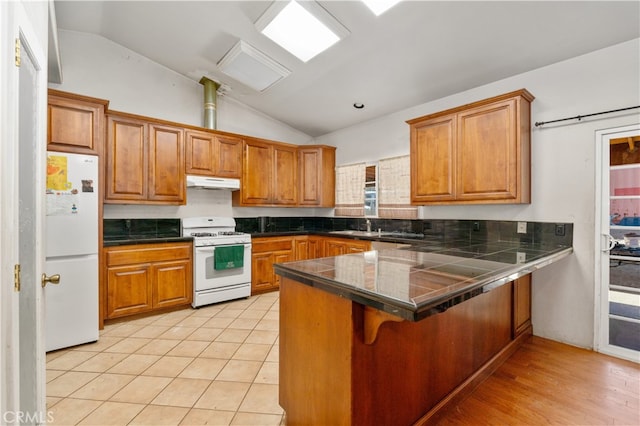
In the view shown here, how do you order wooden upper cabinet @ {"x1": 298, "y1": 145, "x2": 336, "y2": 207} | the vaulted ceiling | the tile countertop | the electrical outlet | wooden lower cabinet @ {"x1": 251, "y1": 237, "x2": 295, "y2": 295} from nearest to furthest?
1. the tile countertop
2. the vaulted ceiling
3. the electrical outlet
4. wooden lower cabinet @ {"x1": 251, "y1": 237, "x2": 295, "y2": 295}
5. wooden upper cabinet @ {"x1": 298, "y1": 145, "x2": 336, "y2": 207}

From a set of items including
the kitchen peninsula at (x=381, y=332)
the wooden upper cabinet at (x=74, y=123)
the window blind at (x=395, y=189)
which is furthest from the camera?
the window blind at (x=395, y=189)

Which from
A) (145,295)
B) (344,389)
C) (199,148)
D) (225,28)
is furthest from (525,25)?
(145,295)

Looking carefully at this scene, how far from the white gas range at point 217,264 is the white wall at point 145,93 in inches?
13.1

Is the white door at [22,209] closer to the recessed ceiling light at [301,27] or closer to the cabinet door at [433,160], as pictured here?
the recessed ceiling light at [301,27]

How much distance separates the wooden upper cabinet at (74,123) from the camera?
257cm

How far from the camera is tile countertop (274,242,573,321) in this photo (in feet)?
3.32

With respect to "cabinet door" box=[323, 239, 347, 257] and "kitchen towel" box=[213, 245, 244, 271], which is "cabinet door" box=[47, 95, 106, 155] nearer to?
"kitchen towel" box=[213, 245, 244, 271]

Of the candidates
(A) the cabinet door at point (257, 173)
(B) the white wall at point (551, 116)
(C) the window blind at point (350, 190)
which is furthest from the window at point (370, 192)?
(A) the cabinet door at point (257, 173)

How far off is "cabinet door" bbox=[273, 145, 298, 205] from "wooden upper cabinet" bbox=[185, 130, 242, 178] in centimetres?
61

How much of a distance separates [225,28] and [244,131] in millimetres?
1798

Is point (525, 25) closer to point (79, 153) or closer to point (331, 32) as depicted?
point (331, 32)

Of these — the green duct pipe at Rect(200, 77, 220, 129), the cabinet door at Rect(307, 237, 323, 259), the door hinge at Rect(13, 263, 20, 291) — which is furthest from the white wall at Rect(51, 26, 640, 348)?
the door hinge at Rect(13, 263, 20, 291)

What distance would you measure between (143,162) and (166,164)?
0.82 feet

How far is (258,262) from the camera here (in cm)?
414
